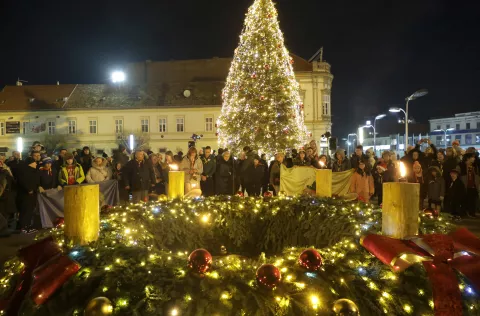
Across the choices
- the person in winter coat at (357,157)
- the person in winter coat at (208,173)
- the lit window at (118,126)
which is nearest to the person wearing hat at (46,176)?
the person in winter coat at (208,173)

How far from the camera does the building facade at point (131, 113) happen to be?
4809 centimetres

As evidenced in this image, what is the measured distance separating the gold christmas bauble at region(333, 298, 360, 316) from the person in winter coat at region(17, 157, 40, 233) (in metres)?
9.50

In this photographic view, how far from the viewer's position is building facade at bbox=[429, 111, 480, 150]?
79.4m

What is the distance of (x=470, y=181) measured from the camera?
38.2 feet

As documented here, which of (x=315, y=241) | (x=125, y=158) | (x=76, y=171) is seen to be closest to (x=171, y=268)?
(x=315, y=241)

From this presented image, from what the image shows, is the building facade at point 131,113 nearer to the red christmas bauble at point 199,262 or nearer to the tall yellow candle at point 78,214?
the tall yellow candle at point 78,214

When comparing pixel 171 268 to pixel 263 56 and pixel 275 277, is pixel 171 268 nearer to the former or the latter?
pixel 275 277

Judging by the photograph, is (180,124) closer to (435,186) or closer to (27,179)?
(27,179)

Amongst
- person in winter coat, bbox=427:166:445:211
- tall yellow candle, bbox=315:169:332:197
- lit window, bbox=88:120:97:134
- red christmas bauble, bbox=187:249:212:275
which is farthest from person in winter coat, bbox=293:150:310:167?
lit window, bbox=88:120:97:134

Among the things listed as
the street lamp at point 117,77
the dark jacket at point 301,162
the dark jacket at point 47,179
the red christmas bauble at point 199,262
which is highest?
the street lamp at point 117,77

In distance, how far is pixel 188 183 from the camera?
9438 mm

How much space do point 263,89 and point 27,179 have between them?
42.7ft

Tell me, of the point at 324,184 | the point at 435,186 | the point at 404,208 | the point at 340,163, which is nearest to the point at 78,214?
the point at 404,208

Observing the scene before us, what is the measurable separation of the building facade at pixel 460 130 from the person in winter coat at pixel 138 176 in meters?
77.3
